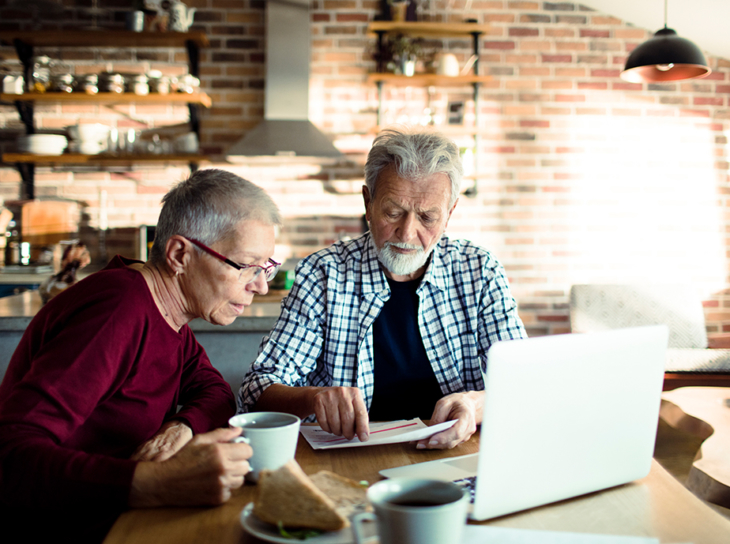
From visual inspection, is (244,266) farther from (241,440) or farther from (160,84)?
(160,84)

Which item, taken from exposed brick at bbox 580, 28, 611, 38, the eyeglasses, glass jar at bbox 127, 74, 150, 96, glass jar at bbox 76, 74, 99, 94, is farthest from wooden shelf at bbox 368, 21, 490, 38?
the eyeglasses

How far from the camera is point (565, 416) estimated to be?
2.54 feet

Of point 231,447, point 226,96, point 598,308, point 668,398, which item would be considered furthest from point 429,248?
point 226,96

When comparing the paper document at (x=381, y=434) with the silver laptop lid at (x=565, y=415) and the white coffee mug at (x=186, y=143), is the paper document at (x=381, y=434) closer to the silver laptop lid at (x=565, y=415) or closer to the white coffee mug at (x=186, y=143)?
the silver laptop lid at (x=565, y=415)

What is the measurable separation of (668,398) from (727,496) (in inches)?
29.9

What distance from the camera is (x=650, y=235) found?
412 centimetres

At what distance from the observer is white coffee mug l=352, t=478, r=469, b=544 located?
0.58 meters

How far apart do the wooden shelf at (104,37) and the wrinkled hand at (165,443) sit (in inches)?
128

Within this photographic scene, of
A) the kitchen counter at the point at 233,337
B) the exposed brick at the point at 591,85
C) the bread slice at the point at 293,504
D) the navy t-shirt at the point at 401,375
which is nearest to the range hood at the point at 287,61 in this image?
the exposed brick at the point at 591,85

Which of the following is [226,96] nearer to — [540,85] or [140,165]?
[140,165]

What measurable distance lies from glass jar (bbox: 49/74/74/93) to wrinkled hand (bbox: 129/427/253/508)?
363 centimetres

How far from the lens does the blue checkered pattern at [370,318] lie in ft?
4.95

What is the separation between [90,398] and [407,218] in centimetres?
83

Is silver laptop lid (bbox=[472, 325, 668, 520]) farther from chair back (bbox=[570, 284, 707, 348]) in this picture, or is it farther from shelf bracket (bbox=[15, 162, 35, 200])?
shelf bracket (bbox=[15, 162, 35, 200])
